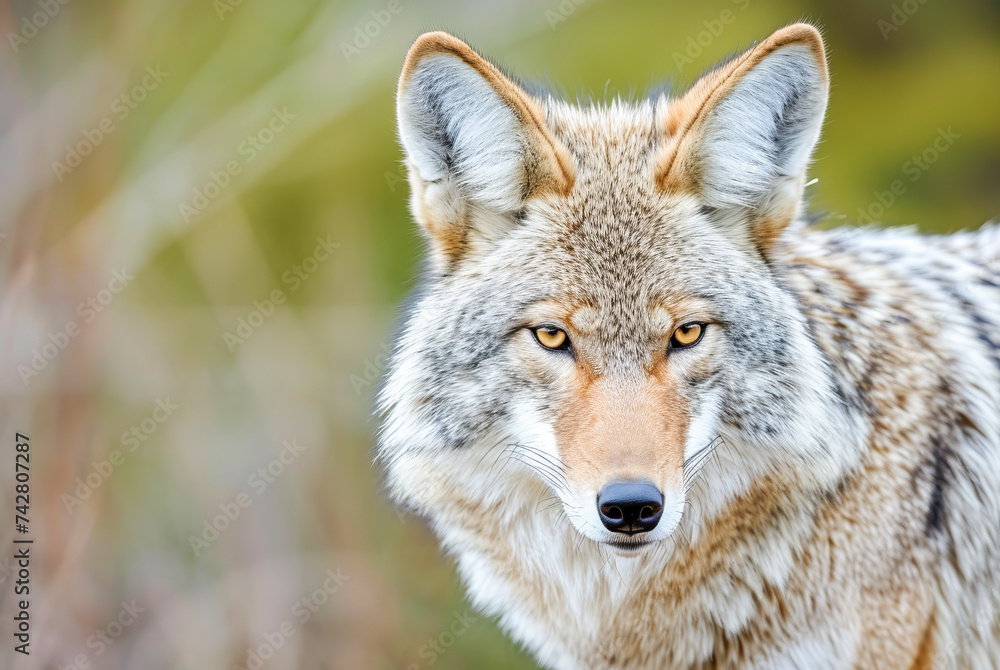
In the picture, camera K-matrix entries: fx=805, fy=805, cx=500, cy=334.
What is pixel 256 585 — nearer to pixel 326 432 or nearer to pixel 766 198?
pixel 326 432

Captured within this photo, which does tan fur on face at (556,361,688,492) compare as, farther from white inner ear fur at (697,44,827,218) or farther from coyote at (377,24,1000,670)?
white inner ear fur at (697,44,827,218)

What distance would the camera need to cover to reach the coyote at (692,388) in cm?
266

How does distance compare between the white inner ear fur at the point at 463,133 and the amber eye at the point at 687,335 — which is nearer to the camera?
the amber eye at the point at 687,335

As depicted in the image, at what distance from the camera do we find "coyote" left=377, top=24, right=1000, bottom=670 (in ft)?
8.72

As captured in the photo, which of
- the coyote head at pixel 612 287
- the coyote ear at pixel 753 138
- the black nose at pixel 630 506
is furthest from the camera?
the coyote ear at pixel 753 138

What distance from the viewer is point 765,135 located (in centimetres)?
286

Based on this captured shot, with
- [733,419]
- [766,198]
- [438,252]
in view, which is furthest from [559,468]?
[766,198]

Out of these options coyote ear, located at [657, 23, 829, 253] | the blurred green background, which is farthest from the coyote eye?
the blurred green background

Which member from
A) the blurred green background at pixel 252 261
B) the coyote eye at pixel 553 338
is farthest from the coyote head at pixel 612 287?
the blurred green background at pixel 252 261

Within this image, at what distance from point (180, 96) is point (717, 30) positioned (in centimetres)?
518

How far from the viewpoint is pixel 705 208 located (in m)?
2.95

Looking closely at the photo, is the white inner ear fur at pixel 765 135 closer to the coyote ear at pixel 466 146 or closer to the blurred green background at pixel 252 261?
the coyote ear at pixel 466 146

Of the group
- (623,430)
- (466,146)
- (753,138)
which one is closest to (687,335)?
(623,430)

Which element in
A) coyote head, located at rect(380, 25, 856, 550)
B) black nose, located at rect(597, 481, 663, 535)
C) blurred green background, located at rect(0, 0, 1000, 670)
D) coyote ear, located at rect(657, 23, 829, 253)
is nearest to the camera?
black nose, located at rect(597, 481, 663, 535)
